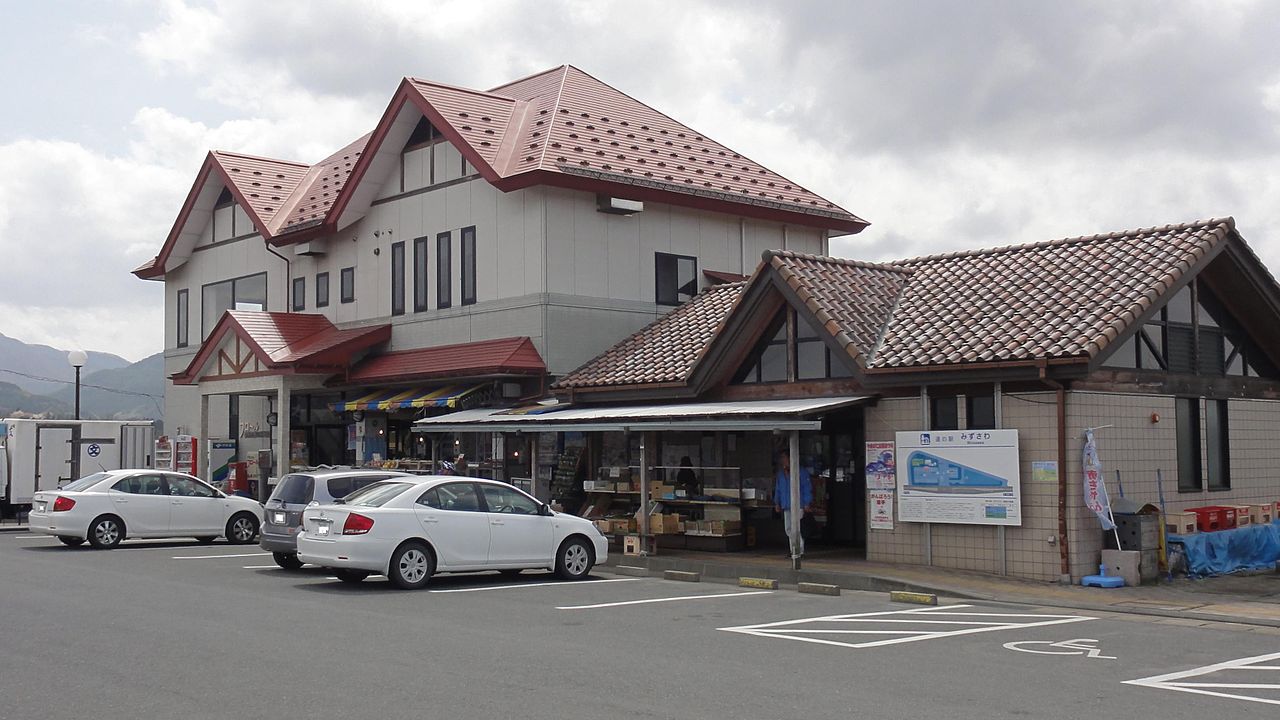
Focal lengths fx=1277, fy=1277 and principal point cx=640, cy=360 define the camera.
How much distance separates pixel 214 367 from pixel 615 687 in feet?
83.2

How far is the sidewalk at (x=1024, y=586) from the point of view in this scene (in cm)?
1474

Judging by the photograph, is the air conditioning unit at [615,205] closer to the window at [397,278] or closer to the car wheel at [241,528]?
the window at [397,278]

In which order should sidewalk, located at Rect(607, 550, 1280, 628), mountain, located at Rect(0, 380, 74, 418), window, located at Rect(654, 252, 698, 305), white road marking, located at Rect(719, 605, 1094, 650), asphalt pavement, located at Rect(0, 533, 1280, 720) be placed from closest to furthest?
1. asphalt pavement, located at Rect(0, 533, 1280, 720)
2. white road marking, located at Rect(719, 605, 1094, 650)
3. sidewalk, located at Rect(607, 550, 1280, 628)
4. window, located at Rect(654, 252, 698, 305)
5. mountain, located at Rect(0, 380, 74, 418)

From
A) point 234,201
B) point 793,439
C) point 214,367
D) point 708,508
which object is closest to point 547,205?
point 708,508

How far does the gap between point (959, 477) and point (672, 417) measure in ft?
15.4

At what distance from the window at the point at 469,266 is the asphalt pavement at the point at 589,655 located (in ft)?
38.5

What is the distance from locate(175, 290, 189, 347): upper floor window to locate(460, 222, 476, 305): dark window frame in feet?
46.5

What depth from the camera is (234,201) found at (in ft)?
119

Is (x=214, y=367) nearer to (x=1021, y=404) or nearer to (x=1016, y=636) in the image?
(x=1021, y=404)

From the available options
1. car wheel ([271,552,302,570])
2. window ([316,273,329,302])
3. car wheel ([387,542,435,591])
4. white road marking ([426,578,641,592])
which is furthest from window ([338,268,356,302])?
car wheel ([387,542,435,591])

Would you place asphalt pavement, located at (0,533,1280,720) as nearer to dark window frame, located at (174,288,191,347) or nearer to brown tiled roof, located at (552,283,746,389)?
brown tiled roof, located at (552,283,746,389)

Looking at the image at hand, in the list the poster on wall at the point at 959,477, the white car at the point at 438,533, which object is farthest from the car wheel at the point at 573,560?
the poster on wall at the point at 959,477

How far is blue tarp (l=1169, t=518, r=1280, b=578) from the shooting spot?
17.9m

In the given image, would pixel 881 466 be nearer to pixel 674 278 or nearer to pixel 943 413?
pixel 943 413
